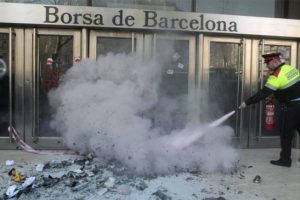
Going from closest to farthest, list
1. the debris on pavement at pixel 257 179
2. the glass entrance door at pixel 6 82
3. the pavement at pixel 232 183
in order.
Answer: the pavement at pixel 232 183 < the debris on pavement at pixel 257 179 < the glass entrance door at pixel 6 82

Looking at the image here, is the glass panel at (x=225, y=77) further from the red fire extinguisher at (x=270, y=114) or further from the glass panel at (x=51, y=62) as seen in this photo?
the glass panel at (x=51, y=62)

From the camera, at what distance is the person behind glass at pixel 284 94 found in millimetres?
6914

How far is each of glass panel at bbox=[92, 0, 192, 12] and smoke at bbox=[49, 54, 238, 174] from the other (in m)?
1.15

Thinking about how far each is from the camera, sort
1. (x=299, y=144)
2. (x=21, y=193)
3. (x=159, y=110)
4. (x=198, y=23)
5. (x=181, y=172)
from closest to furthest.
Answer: (x=21, y=193)
(x=181, y=172)
(x=159, y=110)
(x=198, y=23)
(x=299, y=144)

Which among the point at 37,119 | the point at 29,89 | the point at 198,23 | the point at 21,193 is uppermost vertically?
the point at 198,23

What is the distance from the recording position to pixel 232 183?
6.02 metres

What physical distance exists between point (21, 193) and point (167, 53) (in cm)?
427

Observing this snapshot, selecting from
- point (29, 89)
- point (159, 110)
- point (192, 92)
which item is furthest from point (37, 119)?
point (192, 92)

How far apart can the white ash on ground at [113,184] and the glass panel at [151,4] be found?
3352 millimetres

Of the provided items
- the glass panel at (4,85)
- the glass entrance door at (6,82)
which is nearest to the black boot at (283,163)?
the glass entrance door at (6,82)

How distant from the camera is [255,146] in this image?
8875 millimetres

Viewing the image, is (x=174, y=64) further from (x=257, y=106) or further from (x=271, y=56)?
(x=271, y=56)

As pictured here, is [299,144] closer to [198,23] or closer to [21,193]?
[198,23]

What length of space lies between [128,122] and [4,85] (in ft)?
9.63
